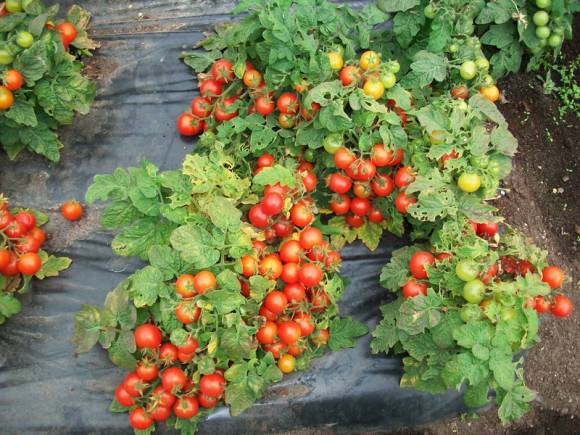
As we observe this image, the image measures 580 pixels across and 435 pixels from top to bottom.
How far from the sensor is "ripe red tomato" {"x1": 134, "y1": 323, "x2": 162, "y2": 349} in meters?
2.26

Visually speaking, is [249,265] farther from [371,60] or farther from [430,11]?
[430,11]

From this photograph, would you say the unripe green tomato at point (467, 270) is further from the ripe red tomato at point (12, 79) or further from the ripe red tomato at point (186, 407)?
the ripe red tomato at point (12, 79)

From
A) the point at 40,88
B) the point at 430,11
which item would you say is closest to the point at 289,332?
the point at 430,11

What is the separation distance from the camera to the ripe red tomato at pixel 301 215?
2.45m

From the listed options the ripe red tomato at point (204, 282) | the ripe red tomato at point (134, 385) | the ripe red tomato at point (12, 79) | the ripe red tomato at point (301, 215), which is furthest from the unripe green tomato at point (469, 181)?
the ripe red tomato at point (12, 79)

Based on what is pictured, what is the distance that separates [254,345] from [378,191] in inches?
37.5

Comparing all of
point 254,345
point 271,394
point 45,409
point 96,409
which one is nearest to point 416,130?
point 254,345

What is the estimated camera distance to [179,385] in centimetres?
227

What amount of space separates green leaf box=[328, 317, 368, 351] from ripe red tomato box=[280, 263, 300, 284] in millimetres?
391

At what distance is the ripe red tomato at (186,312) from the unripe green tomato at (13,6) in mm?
1915

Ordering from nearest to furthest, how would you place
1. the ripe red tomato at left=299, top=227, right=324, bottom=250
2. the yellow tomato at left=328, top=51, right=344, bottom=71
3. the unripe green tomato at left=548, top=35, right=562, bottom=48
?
1. the ripe red tomato at left=299, top=227, right=324, bottom=250
2. the yellow tomato at left=328, top=51, right=344, bottom=71
3. the unripe green tomato at left=548, top=35, right=562, bottom=48

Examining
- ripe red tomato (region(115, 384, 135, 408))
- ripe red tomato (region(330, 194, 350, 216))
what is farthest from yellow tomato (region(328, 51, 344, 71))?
ripe red tomato (region(115, 384, 135, 408))

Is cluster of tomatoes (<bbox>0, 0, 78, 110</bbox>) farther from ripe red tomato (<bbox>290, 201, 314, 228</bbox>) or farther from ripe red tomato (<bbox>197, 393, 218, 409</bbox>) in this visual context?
ripe red tomato (<bbox>197, 393, 218, 409</bbox>)

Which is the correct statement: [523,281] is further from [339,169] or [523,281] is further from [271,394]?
[271,394]
